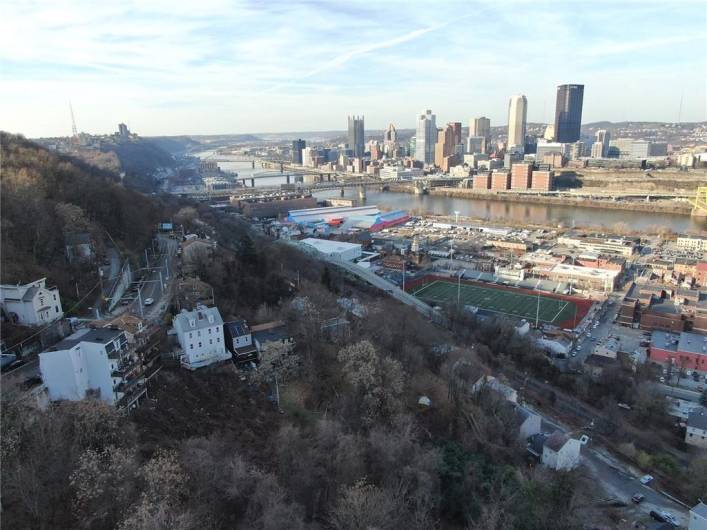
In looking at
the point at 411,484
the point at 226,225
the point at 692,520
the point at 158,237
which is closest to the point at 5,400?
the point at 411,484

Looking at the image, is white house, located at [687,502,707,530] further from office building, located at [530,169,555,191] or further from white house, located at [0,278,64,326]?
office building, located at [530,169,555,191]

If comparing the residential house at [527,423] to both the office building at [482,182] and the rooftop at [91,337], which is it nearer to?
the rooftop at [91,337]

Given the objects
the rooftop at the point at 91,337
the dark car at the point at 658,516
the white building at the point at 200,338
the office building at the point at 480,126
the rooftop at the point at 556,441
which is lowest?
the dark car at the point at 658,516

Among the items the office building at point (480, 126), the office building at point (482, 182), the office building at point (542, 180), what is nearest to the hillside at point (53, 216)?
the office building at point (482, 182)

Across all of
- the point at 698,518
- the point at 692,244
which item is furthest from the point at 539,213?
the point at 698,518

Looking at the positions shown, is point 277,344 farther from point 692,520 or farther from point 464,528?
point 692,520

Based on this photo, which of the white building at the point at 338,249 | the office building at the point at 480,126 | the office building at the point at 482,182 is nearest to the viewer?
the white building at the point at 338,249

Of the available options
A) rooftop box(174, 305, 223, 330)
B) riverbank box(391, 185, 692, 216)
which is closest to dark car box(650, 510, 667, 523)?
rooftop box(174, 305, 223, 330)
